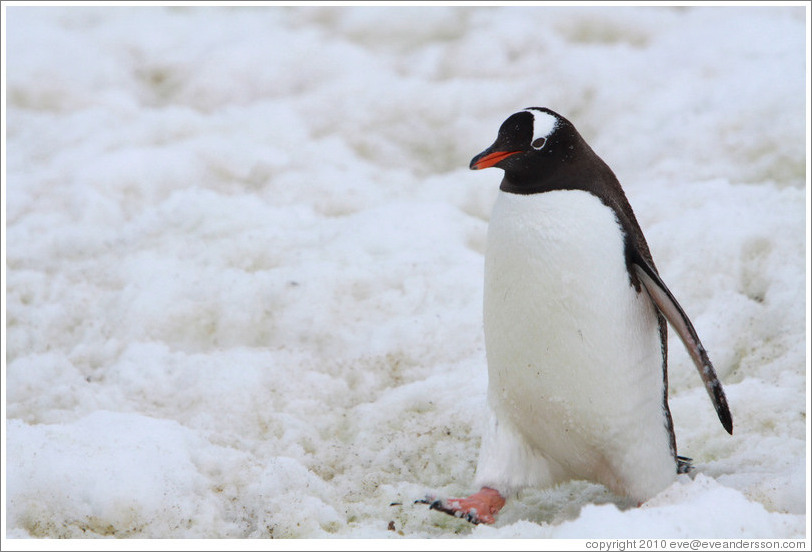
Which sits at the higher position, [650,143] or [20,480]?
[650,143]

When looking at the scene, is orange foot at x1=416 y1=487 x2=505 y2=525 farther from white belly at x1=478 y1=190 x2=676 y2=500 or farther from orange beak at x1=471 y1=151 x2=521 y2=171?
orange beak at x1=471 y1=151 x2=521 y2=171

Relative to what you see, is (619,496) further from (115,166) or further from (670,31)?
(670,31)

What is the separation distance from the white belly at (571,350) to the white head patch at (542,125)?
0.15m

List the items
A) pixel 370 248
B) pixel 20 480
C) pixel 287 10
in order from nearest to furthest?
pixel 20 480 → pixel 370 248 → pixel 287 10

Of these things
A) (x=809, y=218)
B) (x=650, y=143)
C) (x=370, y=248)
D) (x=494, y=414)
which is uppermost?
(x=650, y=143)

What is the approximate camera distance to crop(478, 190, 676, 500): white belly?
2.33 meters

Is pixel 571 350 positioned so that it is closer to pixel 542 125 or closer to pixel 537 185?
pixel 537 185

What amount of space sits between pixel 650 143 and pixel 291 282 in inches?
86.7

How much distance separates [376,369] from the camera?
3283 millimetres

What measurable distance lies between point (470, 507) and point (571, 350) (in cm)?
47

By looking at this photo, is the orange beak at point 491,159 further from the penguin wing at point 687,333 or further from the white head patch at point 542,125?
the penguin wing at point 687,333

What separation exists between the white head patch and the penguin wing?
1.26 ft

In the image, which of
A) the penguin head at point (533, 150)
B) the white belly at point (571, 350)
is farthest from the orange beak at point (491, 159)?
the white belly at point (571, 350)

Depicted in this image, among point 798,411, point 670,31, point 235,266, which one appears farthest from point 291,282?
point 670,31
